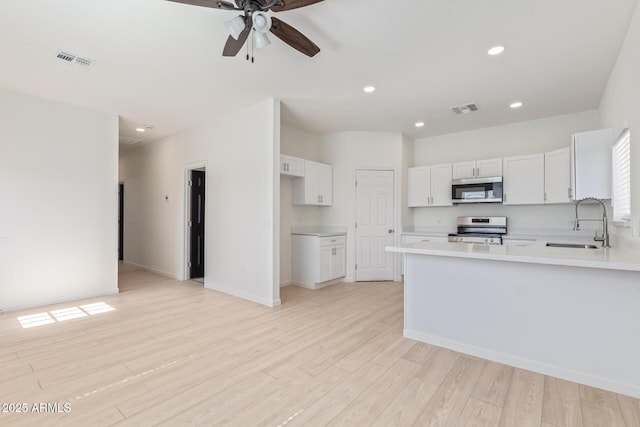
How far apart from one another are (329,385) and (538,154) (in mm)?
4489

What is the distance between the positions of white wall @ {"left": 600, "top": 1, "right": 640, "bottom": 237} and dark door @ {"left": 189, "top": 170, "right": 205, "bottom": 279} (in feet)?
18.8

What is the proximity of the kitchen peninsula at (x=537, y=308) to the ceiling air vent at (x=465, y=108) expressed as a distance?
91.1 inches

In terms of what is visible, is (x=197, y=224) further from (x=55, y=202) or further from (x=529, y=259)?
(x=529, y=259)

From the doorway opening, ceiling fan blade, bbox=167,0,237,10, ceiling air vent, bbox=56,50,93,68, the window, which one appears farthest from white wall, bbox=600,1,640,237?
the doorway opening

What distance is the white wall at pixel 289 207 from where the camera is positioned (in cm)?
500

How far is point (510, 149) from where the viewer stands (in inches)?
196

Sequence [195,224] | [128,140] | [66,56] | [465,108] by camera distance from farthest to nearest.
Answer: [128,140], [195,224], [465,108], [66,56]

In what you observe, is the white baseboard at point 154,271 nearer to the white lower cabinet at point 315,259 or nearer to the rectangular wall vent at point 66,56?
the white lower cabinet at point 315,259

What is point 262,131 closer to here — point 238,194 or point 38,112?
point 238,194

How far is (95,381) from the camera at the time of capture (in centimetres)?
215

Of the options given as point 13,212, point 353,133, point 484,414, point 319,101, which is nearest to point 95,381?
point 484,414

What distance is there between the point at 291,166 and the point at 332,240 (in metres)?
1.42

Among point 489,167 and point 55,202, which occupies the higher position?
point 489,167

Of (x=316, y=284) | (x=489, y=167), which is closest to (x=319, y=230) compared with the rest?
(x=316, y=284)
